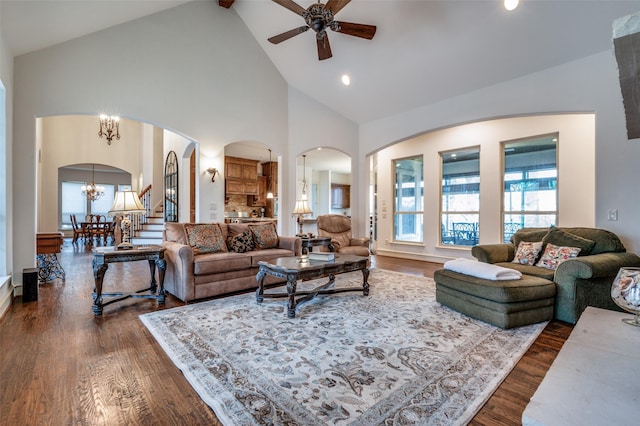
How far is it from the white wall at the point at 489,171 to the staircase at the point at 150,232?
5720 mm

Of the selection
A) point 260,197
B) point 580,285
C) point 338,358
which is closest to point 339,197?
point 260,197

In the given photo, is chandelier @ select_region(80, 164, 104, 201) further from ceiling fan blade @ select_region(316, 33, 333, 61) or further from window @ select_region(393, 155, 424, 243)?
ceiling fan blade @ select_region(316, 33, 333, 61)

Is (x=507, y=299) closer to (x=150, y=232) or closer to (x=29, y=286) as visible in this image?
(x=29, y=286)

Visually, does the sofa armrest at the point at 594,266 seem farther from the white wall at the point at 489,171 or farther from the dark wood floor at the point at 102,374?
the white wall at the point at 489,171

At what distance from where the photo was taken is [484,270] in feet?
9.98

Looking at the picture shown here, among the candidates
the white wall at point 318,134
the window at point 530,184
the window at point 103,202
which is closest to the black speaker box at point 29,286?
the white wall at point 318,134

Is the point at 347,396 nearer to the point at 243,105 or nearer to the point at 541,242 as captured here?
the point at 541,242

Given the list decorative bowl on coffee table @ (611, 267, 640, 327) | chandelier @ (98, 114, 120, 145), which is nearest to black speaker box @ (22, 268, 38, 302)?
chandelier @ (98, 114, 120, 145)

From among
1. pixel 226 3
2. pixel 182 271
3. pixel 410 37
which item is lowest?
pixel 182 271

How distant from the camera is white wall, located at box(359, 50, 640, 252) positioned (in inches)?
137

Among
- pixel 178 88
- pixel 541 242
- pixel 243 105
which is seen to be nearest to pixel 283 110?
pixel 243 105

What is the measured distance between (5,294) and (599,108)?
7094mm

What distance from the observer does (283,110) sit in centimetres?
637

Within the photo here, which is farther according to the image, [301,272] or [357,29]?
[357,29]
